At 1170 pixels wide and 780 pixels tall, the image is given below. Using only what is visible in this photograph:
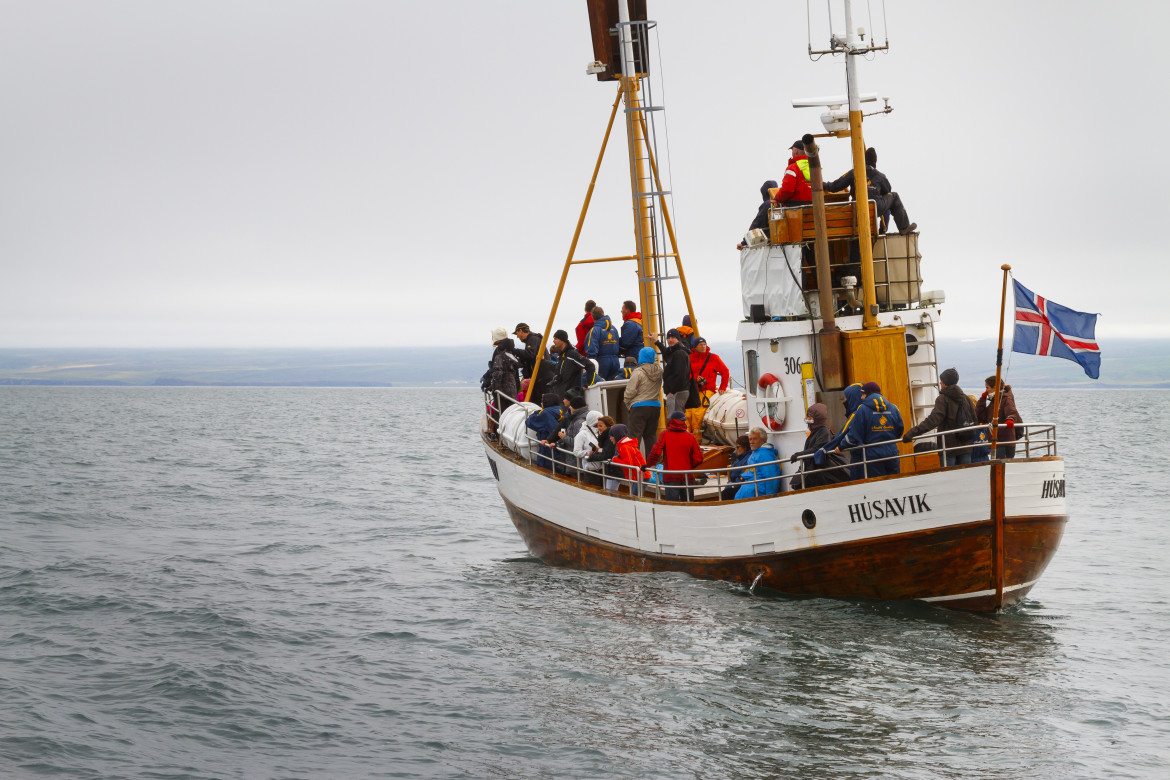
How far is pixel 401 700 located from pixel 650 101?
39.5 feet

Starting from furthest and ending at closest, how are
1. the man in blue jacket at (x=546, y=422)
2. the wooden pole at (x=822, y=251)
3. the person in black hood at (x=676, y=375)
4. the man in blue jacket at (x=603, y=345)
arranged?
the man in blue jacket at (x=603, y=345), the man in blue jacket at (x=546, y=422), the person in black hood at (x=676, y=375), the wooden pole at (x=822, y=251)

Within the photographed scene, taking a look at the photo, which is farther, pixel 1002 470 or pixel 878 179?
pixel 878 179

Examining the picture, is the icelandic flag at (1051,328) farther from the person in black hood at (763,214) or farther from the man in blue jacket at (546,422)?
the man in blue jacket at (546,422)

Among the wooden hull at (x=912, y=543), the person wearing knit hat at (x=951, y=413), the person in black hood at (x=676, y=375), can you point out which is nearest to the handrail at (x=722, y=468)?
the person wearing knit hat at (x=951, y=413)

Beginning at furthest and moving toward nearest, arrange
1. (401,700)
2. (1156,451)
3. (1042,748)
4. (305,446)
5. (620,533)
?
(305,446)
(1156,451)
(620,533)
(401,700)
(1042,748)

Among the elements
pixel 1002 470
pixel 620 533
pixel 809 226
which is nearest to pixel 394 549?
pixel 620 533

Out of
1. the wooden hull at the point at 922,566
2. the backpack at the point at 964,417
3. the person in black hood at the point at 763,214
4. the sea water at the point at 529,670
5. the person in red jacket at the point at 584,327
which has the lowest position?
the sea water at the point at 529,670

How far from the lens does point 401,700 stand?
1253cm

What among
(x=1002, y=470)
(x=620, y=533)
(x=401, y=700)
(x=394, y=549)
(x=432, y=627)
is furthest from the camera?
(x=394, y=549)

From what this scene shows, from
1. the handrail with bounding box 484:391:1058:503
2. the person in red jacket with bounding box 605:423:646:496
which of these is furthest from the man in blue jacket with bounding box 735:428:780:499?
the person in red jacket with bounding box 605:423:646:496

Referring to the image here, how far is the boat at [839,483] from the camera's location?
14.1 meters

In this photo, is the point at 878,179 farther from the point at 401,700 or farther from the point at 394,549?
the point at 394,549

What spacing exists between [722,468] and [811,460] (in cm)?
150

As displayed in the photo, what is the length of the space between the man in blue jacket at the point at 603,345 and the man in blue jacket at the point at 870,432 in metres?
7.12
